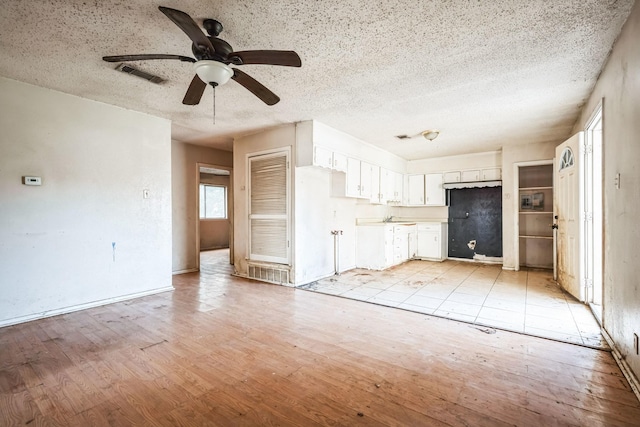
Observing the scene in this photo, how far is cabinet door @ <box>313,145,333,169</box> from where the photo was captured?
4410 mm

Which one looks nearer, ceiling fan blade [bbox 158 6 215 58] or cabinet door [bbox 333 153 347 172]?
ceiling fan blade [bbox 158 6 215 58]

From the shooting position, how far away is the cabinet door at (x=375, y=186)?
5871mm

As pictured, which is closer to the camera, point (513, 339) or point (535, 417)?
point (535, 417)

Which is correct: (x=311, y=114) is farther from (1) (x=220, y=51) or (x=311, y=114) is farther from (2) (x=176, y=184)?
(2) (x=176, y=184)

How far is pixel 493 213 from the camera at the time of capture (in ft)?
20.6

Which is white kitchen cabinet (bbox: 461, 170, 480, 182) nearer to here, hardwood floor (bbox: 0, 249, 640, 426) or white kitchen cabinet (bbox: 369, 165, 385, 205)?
white kitchen cabinet (bbox: 369, 165, 385, 205)

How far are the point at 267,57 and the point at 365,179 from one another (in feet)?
12.5

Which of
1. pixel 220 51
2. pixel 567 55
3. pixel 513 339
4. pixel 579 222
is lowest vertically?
pixel 513 339

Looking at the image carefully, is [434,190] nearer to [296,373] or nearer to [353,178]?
[353,178]

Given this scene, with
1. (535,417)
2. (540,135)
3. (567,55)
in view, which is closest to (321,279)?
(535,417)

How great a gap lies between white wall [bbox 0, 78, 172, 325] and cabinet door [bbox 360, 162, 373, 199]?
10.8 feet

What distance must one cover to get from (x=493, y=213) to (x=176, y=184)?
21.6 feet

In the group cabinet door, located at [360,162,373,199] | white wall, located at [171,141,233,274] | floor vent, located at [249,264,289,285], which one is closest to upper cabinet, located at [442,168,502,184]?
cabinet door, located at [360,162,373,199]

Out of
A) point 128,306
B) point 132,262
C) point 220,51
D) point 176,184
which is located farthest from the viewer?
point 176,184
